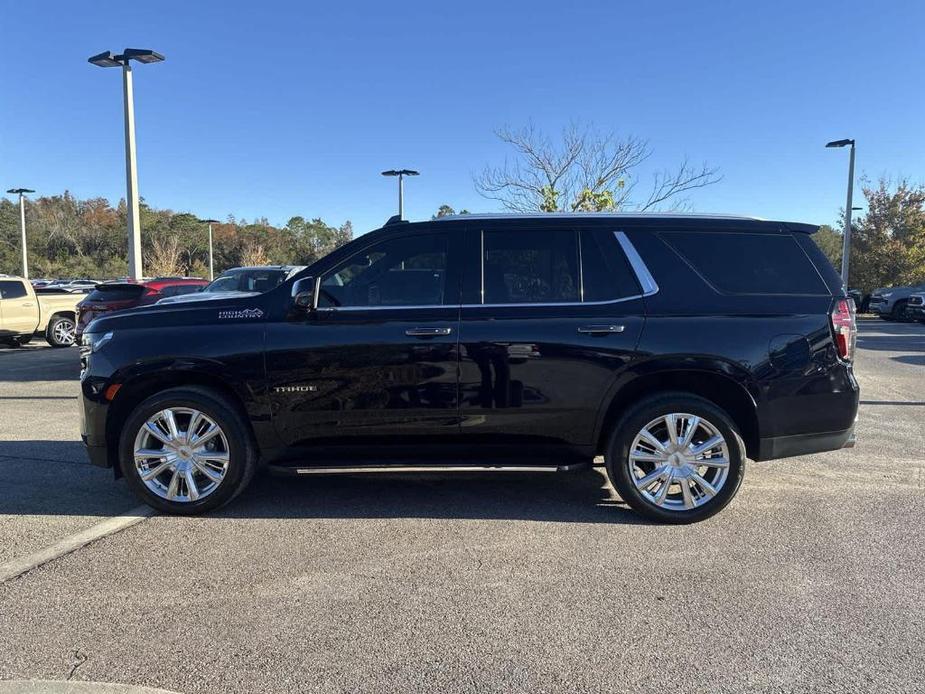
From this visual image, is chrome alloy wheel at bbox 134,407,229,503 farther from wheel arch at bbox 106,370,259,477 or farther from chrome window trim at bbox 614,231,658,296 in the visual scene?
chrome window trim at bbox 614,231,658,296

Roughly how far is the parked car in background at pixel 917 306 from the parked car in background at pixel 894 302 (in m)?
0.20

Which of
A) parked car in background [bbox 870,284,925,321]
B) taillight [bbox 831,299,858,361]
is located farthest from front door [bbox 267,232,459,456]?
parked car in background [bbox 870,284,925,321]

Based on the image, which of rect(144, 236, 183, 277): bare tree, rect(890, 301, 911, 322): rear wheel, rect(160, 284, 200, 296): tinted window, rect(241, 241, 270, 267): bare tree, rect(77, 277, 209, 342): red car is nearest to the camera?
rect(77, 277, 209, 342): red car

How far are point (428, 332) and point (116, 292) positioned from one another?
9525 mm

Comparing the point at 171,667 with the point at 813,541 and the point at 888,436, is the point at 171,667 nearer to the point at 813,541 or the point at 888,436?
the point at 813,541

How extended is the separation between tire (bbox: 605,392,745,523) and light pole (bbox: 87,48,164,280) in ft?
44.1

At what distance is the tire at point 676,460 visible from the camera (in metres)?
4.35

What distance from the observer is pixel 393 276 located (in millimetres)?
4535

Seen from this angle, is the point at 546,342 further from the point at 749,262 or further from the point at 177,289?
the point at 177,289

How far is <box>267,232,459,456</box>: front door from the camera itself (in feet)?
14.3

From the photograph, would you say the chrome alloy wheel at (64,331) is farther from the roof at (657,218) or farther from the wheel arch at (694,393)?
the wheel arch at (694,393)

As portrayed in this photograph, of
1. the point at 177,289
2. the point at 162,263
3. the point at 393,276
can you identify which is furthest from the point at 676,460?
the point at 162,263

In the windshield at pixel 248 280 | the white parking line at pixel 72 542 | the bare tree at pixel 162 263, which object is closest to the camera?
the white parking line at pixel 72 542

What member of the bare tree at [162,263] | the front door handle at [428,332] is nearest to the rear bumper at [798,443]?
the front door handle at [428,332]
